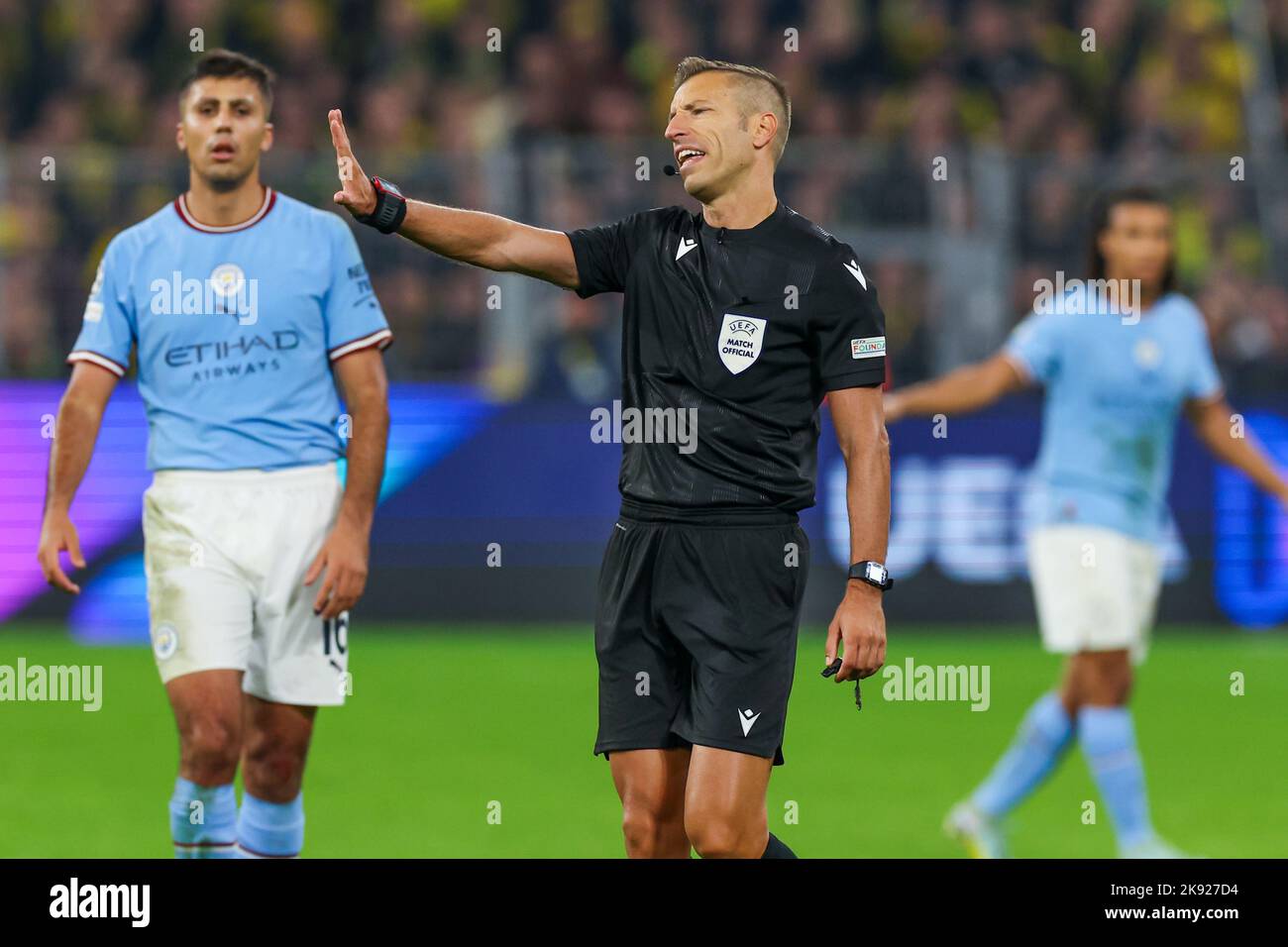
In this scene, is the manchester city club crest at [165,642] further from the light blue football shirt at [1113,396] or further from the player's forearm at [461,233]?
the light blue football shirt at [1113,396]

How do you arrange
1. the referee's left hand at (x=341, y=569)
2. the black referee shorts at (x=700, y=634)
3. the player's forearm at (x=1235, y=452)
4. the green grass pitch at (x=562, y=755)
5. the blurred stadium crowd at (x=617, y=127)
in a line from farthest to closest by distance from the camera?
the blurred stadium crowd at (x=617, y=127) < the player's forearm at (x=1235, y=452) < the green grass pitch at (x=562, y=755) < the referee's left hand at (x=341, y=569) < the black referee shorts at (x=700, y=634)

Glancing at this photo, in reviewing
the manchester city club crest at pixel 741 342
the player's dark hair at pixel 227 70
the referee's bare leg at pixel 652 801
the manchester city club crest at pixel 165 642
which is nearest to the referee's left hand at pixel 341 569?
the manchester city club crest at pixel 165 642

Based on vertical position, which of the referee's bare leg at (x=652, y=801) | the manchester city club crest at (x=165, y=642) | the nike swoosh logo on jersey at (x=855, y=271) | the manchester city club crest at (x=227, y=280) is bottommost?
the referee's bare leg at (x=652, y=801)

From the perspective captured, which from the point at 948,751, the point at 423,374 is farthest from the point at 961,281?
the point at 948,751

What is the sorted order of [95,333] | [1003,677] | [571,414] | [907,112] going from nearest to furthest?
[95,333] < [1003,677] < [571,414] < [907,112]

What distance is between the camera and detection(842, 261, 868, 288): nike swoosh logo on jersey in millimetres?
5188

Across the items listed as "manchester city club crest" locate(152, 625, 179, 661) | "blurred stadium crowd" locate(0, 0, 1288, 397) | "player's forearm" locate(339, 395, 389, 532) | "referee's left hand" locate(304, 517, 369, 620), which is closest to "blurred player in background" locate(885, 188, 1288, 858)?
"player's forearm" locate(339, 395, 389, 532)

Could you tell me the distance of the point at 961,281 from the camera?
41.5 ft

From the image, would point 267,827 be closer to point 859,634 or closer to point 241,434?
point 241,434

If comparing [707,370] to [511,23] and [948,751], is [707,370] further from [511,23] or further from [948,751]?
[511,23]

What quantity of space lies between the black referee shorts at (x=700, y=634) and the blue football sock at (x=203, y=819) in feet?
4.46

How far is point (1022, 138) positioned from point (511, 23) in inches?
159

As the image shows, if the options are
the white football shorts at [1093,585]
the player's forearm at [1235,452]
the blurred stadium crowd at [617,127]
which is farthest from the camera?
the blurred stadium crowd at [617,127]

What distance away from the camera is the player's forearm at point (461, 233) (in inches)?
201
